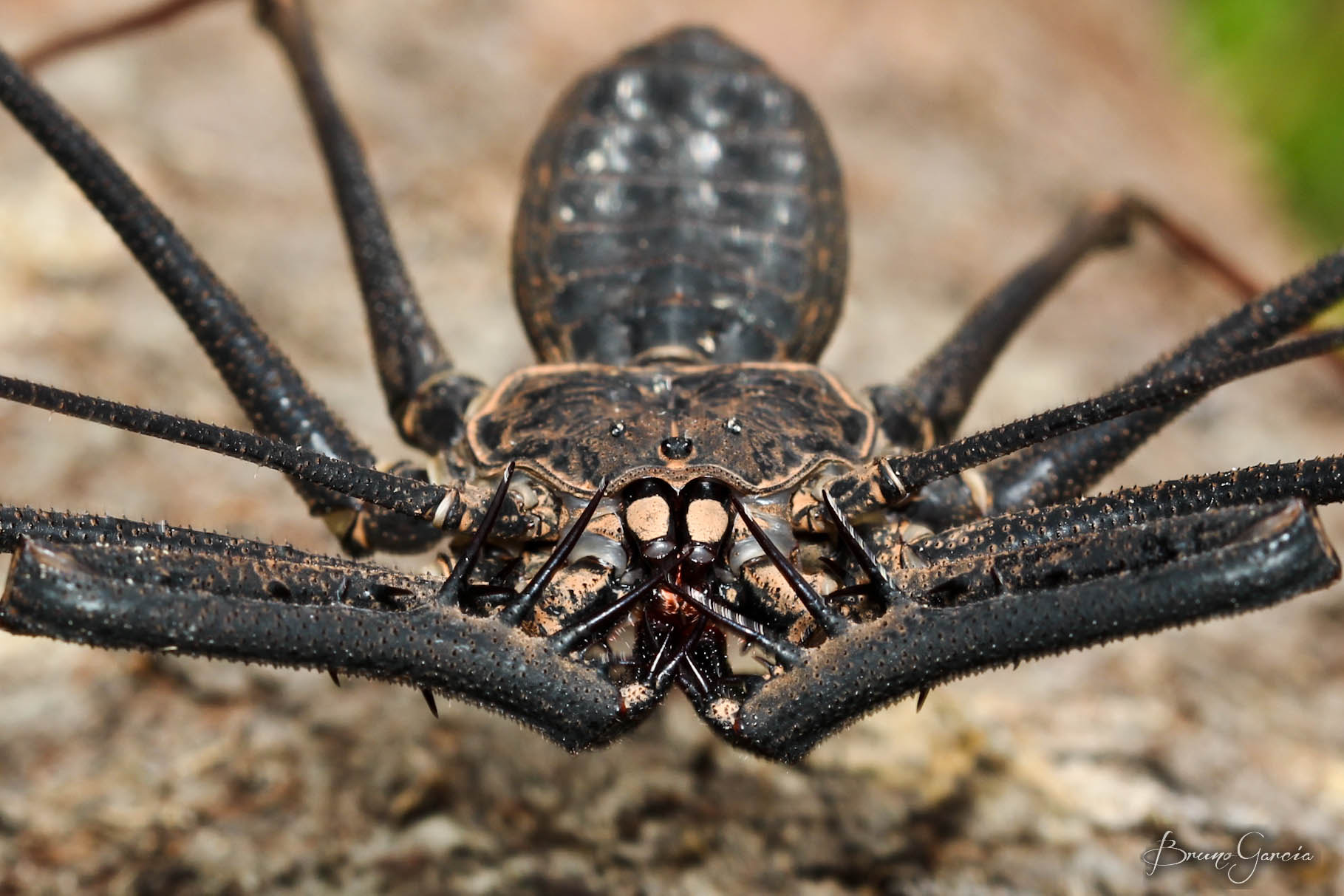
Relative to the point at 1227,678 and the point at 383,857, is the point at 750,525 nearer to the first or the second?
the point at 383,857

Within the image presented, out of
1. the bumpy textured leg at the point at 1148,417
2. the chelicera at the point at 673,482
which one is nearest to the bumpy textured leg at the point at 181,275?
the chelicera at the point at 673,482

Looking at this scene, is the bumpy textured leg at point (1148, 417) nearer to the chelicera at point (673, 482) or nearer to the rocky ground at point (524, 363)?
the chelicera at point (673, 482)

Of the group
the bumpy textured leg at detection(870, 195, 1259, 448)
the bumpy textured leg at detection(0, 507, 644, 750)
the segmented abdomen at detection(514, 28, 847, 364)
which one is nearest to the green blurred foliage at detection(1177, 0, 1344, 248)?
the bumpy textured leg at detection(870, 195, 1259, 448)

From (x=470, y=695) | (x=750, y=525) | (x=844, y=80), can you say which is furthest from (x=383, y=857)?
(x=844, y=80)

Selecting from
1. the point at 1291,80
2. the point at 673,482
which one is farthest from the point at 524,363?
the point at 1291,80

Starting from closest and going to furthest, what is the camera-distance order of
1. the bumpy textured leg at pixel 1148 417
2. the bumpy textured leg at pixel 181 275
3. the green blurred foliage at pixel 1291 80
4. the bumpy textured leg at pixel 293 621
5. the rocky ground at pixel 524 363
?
the bumpy textured leg at pixel 293 621 < the bumpy textured leg at pixel 181 275 < the bumpy textured leg at pixel 1148 417 < the rocky ground at pixel 524 363 < the green blurred foliage at pixel 1291 80
